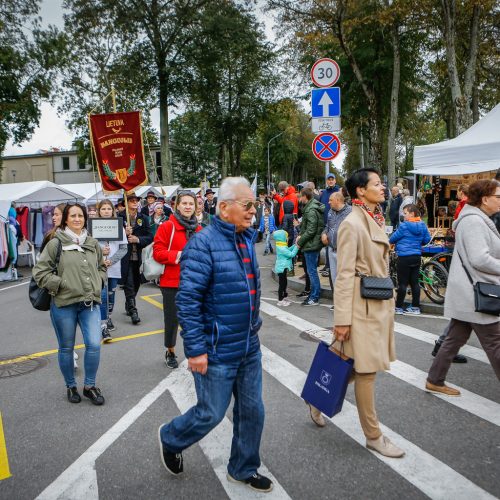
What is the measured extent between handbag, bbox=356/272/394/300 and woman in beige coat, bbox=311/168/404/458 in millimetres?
36

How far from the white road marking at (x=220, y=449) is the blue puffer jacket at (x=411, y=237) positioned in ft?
13.5

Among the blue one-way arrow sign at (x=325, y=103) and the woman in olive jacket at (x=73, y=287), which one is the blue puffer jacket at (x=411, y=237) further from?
the woman in olive jacket at (x=73, y=287)

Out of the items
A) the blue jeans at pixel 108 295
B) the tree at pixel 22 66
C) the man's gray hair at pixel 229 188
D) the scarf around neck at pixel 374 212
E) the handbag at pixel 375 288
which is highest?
the tree at pixel 22 66

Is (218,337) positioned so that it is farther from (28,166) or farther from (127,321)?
(28,166)

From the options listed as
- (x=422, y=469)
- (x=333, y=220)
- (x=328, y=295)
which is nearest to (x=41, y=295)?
(x=422, y=469)

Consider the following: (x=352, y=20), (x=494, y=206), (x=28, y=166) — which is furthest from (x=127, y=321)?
(x=28, y=166)

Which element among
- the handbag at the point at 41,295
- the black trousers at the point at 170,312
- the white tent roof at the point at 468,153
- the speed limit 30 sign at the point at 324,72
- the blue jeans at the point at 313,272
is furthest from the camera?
the white tent roof at the point at 468,153

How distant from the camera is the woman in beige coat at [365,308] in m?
3.32

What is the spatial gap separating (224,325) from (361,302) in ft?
3.45

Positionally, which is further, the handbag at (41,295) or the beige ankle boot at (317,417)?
the handbag at (41,295)

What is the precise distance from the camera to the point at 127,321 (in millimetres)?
7801

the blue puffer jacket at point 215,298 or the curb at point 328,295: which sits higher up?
the blue puffer jacket at point 215,298

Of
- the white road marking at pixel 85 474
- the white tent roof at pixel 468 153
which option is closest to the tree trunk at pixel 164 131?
the white tent roof at pixel 468 153

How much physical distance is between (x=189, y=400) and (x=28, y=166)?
67632 mm
